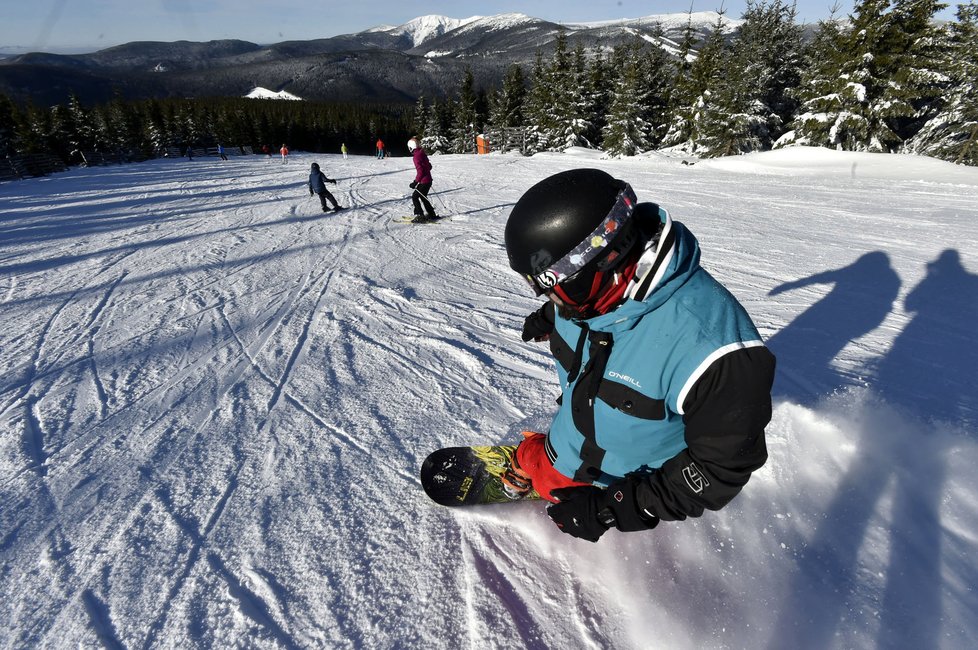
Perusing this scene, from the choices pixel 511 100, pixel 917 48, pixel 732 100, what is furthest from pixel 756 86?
pixel 511 100

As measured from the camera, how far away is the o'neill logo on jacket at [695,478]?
1.35 metres

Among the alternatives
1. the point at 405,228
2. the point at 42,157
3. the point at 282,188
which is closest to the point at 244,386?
the point at 405,228

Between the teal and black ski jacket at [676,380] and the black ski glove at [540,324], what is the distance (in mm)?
596

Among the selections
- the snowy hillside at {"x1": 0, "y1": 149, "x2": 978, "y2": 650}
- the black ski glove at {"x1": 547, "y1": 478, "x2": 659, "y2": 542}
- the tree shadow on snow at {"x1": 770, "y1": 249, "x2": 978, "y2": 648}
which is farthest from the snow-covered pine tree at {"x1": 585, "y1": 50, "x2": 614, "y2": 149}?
the black ski glove at {"x1": 547, "y1": 478, "x2": 659, "y2": 542}

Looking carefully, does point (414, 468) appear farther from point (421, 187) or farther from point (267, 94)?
point (267, 94)

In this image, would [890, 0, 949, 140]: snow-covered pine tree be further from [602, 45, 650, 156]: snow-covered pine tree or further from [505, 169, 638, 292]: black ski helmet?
[505, 169, 638, 292]: black ski helmet

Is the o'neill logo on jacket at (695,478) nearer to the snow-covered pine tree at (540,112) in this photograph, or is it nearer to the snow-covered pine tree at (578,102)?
the snow-covered pine tree at (578,102)

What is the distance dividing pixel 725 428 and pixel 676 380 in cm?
19

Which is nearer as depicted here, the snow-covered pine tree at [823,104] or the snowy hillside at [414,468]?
the snowy hillside at [414,468]

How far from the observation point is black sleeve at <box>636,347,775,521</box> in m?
1.24

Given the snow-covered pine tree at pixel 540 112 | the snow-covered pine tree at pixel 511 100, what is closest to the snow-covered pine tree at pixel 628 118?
the snow-covered pine tree at pixel 540 112

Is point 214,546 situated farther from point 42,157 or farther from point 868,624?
point 42,157

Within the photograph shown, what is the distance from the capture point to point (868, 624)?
170 cm

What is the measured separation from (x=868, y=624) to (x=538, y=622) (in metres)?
1.30
